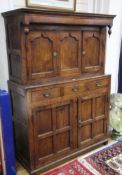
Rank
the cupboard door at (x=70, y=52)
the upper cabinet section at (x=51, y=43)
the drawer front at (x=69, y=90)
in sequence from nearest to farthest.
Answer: the upper cabinet section at (x=51, y=43), the drawer front at (x=69, y=90), the cupboard door at (x=70, y=52)

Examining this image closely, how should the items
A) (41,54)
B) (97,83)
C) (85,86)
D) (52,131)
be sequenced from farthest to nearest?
(97,83) < (85,86) < (52,131) < (41,54)

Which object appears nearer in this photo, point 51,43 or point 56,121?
point 51,43

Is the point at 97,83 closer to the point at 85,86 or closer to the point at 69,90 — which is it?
the point at 85,86

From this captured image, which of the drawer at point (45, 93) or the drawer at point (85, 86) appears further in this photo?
the drawer at point (85, 86)

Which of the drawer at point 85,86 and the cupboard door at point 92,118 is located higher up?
the drawer at point 85,86

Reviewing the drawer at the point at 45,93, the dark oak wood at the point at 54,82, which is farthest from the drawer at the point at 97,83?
the drawer at the point at 45,93

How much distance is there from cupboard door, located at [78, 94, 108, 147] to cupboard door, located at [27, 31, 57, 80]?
0.55 m

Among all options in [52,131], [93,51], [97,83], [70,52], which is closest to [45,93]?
[52,131]

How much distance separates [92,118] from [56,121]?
55 cm

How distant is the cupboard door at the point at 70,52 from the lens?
2120mm

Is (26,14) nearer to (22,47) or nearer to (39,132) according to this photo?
(22,47)

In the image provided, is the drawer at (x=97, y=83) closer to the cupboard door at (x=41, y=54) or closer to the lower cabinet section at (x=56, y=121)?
the lower cabinet section at (x=56, y=121)

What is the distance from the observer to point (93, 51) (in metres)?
2.40

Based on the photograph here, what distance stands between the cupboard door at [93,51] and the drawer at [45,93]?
1.61 feet
